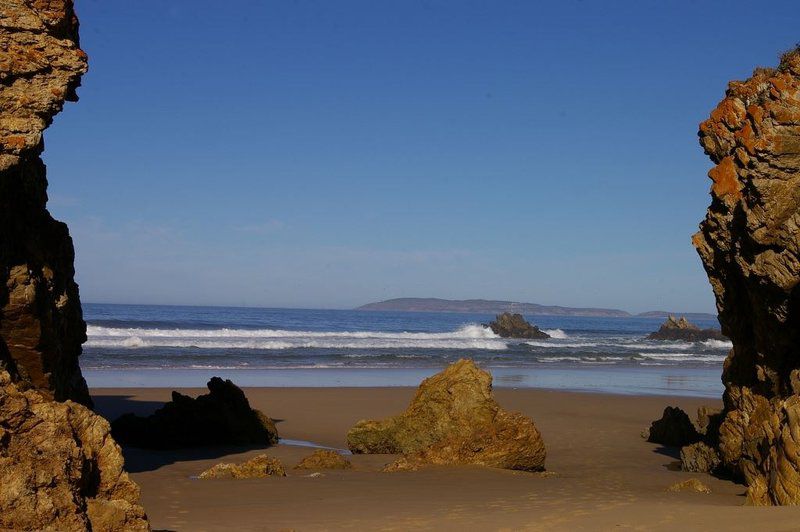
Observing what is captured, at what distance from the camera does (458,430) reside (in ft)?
41.7

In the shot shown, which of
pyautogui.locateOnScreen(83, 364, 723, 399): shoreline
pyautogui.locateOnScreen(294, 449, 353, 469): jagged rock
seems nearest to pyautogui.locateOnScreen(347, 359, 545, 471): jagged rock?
pyautogui.locateOnScreen(294, 449, 353, 469): jagged rock

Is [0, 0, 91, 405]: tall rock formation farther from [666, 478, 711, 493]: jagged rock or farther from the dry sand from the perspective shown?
[666, 478, 711, 493]: jagged rock

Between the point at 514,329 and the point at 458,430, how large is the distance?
5983 cm

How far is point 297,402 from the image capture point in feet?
68.9

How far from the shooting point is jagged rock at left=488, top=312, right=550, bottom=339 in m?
70.9

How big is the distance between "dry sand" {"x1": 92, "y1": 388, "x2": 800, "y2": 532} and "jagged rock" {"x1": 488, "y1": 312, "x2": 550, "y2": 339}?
176ft

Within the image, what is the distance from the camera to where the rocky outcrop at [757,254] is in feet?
31.8

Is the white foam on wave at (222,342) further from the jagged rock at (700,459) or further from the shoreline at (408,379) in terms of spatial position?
the jagged rock at (700,459)

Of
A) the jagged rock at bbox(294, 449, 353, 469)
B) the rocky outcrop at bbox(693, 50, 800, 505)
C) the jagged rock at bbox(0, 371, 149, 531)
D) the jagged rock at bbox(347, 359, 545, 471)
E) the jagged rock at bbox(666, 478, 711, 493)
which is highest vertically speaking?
the rocky outcrop at bbox(693, 50, 800, 505)

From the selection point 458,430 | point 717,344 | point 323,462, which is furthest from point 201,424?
point 717,344

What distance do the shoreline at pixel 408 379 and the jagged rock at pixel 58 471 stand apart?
18.9 metres

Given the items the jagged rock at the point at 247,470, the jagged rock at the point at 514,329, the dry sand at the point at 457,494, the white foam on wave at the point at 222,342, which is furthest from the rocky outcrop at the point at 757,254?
the jagged rock at the point at 514,329

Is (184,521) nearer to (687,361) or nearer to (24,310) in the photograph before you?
(24,310)

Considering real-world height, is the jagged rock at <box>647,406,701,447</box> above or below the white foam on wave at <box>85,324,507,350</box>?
above
